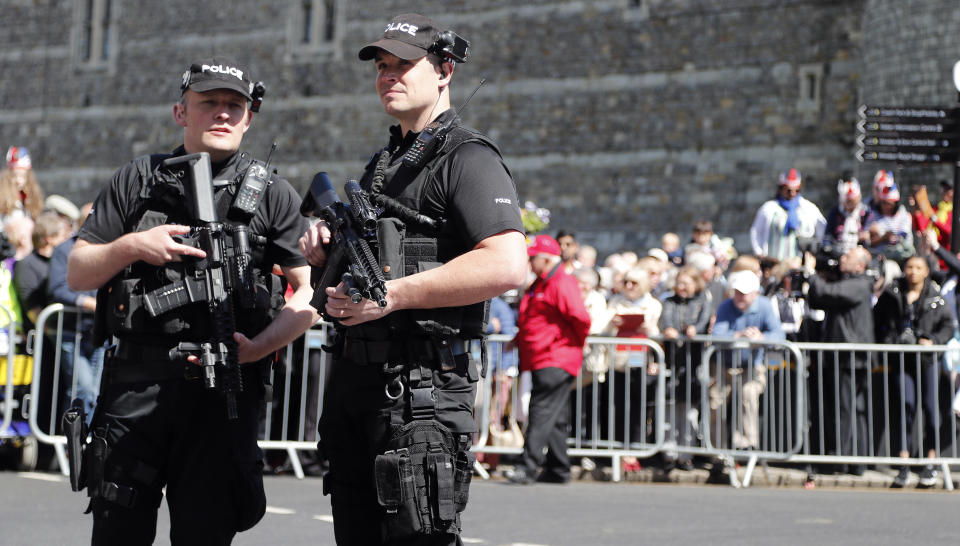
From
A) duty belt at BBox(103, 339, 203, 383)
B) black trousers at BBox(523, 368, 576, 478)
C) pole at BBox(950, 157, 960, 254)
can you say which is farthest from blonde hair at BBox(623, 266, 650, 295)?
duty belt at BBox(103, 339, 203, 383)

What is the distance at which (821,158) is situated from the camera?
22422 millimetres

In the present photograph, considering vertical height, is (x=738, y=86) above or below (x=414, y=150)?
above

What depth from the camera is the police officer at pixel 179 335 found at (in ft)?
15.2

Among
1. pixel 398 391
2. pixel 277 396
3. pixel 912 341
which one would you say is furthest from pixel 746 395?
pixel 398 391

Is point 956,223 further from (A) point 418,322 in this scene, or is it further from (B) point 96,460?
(B) point 96,460

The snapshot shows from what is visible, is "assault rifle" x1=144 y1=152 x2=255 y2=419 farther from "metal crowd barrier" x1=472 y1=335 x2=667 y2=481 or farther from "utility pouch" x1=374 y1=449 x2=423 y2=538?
"metal crowd barrier" x1=472 y1=335 x2=667 y2=481

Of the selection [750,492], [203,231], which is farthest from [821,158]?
[203,231]

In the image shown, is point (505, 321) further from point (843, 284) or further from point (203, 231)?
point (203, 231)

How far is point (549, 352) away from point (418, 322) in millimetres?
6621

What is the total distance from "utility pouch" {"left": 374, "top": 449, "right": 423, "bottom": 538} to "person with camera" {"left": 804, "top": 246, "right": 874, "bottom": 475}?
25.0 ft

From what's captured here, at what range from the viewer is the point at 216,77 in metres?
4.82

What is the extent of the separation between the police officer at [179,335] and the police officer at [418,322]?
562 mm

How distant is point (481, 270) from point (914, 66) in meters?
17.4

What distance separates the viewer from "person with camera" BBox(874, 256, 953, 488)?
11078 mm
